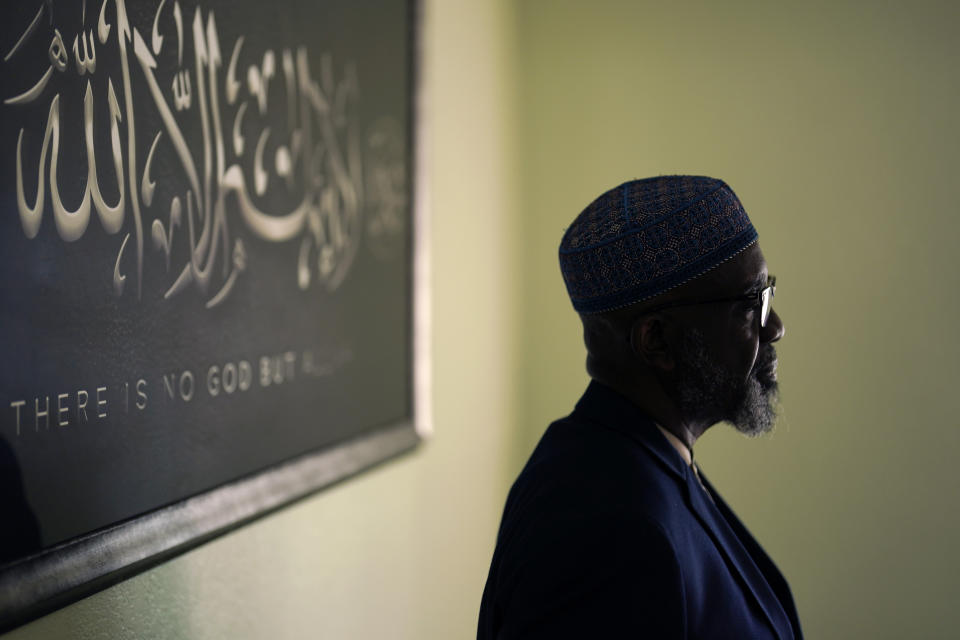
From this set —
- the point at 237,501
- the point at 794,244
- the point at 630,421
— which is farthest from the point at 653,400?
the point at 794,244

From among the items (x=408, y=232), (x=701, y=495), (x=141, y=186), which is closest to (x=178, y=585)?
(x=141, y=186)

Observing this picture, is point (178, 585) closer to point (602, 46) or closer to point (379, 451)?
point (379, 451)

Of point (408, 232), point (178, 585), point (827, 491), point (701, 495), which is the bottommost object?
point (827, 491)

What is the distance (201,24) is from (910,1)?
2.08m

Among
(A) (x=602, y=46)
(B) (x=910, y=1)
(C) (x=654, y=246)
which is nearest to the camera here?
(C) (x=654, y=246)

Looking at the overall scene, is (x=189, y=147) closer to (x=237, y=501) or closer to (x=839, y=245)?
(x=237, y=501)

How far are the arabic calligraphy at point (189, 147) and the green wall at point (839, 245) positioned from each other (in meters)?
1.36

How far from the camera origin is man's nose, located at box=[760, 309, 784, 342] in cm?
105

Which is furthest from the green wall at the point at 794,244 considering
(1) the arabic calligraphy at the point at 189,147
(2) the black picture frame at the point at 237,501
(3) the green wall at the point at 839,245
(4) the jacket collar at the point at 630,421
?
(4) the jacket collar at the point at 630,421

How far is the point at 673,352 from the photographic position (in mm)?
1000

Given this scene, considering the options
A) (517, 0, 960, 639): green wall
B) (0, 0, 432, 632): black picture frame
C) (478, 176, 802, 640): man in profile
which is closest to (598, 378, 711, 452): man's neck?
(478, 176, 802, 640): man in profile

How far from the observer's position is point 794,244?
8.09ft

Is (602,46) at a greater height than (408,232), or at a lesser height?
greater

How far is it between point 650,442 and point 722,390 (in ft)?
0.42
